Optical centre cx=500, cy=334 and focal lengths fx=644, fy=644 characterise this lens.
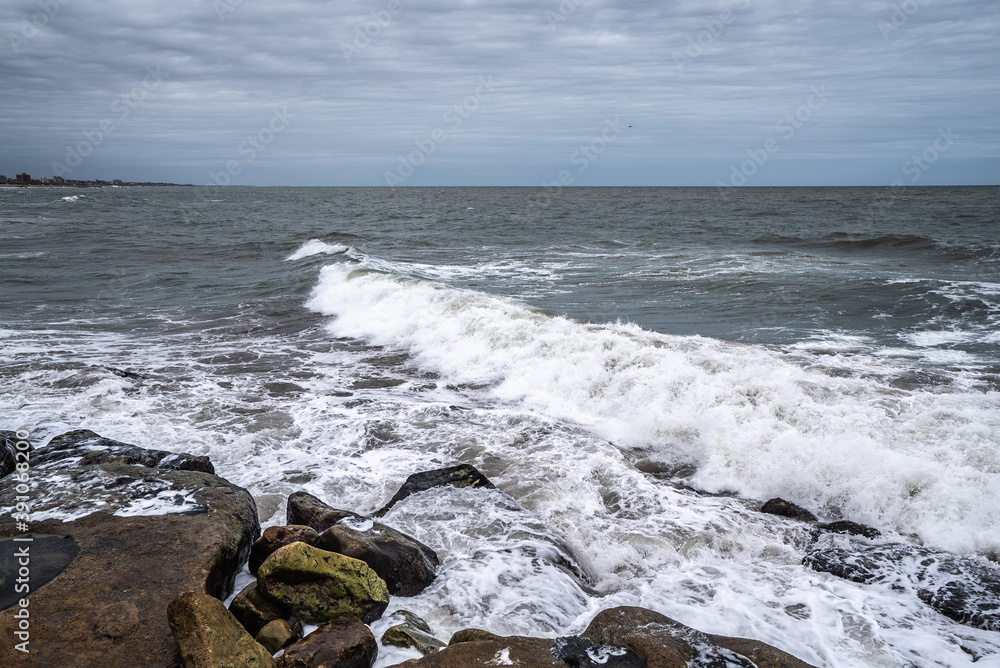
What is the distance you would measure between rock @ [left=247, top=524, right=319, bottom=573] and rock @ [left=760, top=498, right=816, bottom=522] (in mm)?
3955

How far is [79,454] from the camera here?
5.54m

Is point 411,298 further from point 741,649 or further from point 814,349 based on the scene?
point 741,649

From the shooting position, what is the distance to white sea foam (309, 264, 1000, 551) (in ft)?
19.1

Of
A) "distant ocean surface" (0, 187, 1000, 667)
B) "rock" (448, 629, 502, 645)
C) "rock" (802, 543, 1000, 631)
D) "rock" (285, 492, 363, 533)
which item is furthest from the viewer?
"rock" (285, 492, 363, 533)

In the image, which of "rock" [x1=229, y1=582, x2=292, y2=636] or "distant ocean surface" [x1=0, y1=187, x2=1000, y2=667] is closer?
"rock" [x1=229, y1=582, x2=292, y2=636]

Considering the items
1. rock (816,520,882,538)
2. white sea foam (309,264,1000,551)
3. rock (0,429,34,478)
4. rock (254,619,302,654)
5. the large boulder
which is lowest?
rock (816,520,882,538)

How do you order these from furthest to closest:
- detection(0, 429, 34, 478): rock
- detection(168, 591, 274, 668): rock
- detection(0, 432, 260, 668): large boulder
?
detection(0, 429, 34, 478): rock, detection(0, 432, 260, 668): large boulder, detection(168, 591, 274, 668): rock

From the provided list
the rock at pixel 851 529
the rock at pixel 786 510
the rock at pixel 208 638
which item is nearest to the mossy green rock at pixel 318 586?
the rock at pixel 208 638

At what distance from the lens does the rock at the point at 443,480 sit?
19.0ft

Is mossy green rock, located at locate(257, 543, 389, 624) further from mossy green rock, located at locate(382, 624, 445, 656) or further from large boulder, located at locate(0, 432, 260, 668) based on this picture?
large boulder, located at locate(0, 432, 260, 668)

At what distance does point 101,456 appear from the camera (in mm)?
5480

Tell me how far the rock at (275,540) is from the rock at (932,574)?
3.75m

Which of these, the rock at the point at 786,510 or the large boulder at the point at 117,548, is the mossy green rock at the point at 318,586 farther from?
the rock at the point at 786,510

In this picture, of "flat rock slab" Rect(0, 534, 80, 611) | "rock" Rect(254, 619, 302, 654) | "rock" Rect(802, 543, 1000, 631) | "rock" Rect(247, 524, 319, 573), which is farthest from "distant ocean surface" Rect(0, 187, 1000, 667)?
"flat rock slab" Rect(0, 534, 80, 611)
